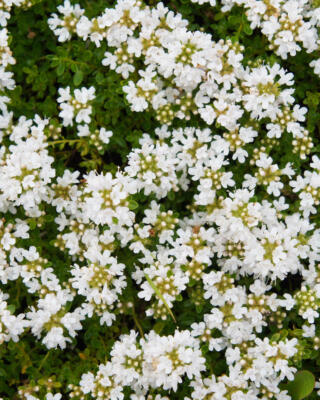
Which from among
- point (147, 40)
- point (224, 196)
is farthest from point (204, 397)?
point (147, 40)

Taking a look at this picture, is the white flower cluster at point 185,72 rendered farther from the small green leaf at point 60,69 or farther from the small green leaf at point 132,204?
the small green leaf at point 132,204

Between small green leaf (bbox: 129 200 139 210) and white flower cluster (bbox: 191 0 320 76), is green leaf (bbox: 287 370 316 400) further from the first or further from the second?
white flower cluster (bbox: 191 0 320 76)

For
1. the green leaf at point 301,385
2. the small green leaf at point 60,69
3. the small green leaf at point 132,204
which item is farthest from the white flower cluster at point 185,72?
the green leaf at point 301,385

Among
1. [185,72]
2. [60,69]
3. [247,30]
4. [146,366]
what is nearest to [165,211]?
[185,72]

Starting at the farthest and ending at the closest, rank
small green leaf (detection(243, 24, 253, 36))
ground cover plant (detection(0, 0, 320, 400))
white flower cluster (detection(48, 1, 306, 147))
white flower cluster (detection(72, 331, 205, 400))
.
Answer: small green leaf (detection(243, 24, 253, 36)), white flower cluster (detection(48, 1, 306, 147)), ground cover plant (detection(0, 0, 320, 400)), white flower cluster (detection(72, 331, 205, 400))

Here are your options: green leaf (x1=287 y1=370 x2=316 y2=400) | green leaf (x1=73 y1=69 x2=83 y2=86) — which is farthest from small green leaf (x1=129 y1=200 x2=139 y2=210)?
green leaf (x1=287 y1=370 x2=316 y2=400)

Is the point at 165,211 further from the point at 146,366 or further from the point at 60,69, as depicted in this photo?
the point at 60,69
